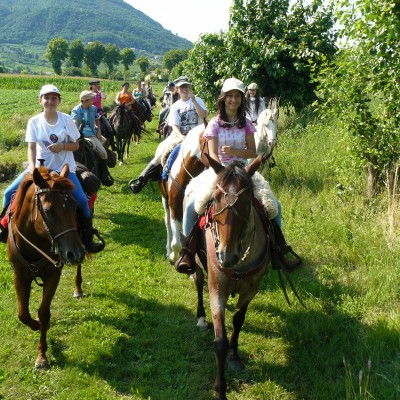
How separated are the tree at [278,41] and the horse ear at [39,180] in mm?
8249

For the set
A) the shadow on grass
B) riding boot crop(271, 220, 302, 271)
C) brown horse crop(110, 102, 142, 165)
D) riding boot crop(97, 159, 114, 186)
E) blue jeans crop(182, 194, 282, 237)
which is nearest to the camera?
the shadow on grass

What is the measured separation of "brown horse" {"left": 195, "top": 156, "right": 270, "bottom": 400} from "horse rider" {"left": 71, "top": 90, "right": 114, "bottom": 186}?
5.30 m

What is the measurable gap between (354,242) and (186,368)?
3.10 m

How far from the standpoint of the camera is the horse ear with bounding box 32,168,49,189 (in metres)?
3.81

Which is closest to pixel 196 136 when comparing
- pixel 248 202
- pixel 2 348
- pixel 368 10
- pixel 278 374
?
pixel 248 202

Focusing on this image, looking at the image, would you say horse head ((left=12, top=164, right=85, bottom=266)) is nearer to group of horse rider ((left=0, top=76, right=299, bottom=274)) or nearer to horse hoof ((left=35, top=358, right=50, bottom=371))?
group of horse rider ((left=0, top=76, right=299, bottom=274))

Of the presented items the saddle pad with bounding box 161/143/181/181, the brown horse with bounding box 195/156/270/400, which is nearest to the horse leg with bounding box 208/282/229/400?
the brown horse with bounding box 195/156/270/400

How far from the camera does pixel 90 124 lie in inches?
364

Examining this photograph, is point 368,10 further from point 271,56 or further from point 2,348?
point 2,348

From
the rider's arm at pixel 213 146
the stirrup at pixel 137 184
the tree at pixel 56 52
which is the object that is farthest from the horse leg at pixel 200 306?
the tree at pixel 56 52

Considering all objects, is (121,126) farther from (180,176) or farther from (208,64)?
(180,176)

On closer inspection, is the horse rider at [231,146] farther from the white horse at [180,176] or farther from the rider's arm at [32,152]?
the rider's arm at [32,152]

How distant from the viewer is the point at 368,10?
18.0 feet

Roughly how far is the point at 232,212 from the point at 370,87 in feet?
13.3
